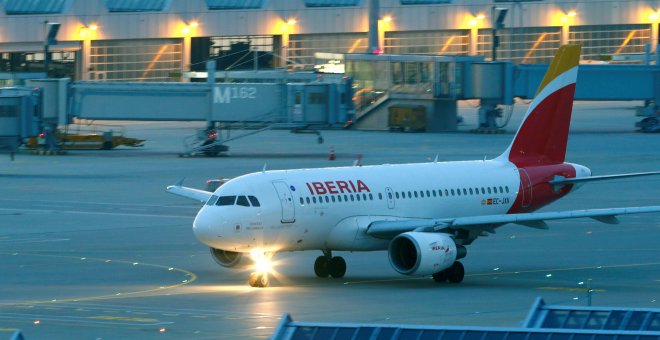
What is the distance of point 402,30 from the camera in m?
135

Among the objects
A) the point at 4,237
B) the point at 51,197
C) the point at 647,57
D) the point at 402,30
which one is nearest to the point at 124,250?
the point at 4,237

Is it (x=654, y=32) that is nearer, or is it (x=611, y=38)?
(x=654, y=32)

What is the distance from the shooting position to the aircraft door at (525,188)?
43781 millimetres

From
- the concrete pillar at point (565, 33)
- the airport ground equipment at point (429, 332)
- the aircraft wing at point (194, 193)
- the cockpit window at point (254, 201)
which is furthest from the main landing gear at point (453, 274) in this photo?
the concrete pillar at point (565, 33)

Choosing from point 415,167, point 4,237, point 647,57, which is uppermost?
point 647,57

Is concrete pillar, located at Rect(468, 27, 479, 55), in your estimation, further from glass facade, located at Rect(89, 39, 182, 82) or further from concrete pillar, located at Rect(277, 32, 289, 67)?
glass facade, located at Rect(89, 39, 182, 82)

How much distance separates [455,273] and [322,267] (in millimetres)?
4054

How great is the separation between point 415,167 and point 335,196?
168 inches

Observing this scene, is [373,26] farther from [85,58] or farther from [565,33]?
[85,58]

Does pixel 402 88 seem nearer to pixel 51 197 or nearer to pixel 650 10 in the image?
pixel 650 10

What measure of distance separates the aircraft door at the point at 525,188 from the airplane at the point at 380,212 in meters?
0.05

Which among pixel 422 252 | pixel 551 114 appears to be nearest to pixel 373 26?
pixel 551 114

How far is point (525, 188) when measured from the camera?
43844mm

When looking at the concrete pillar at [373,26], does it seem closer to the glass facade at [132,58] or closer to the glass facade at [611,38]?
the glass facade at [132,58]
